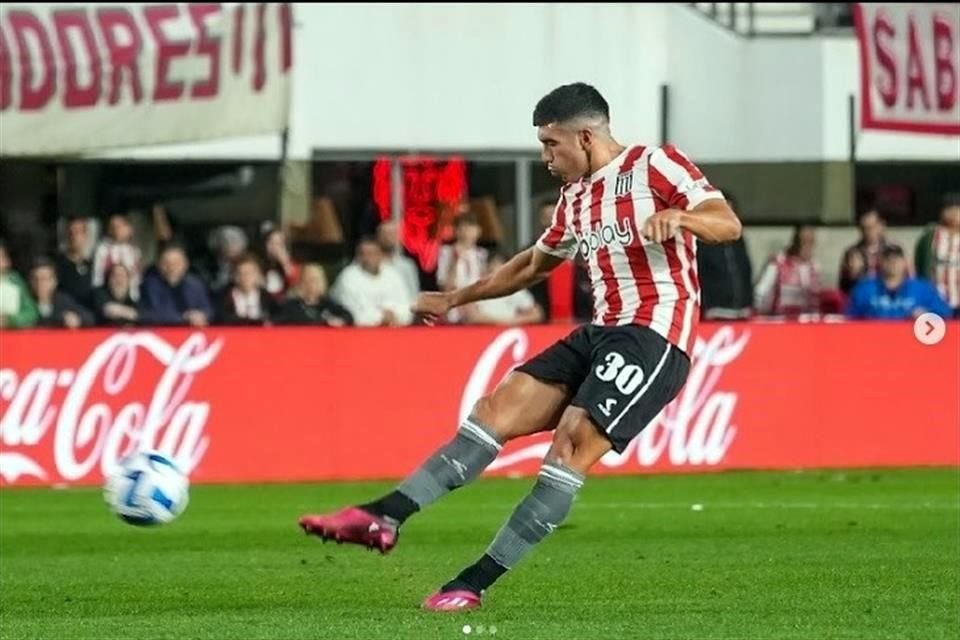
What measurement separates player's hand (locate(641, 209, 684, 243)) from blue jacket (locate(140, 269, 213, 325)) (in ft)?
36.2

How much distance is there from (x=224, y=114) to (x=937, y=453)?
666 cm

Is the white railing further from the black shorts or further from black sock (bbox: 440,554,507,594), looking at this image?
black sock (bbox: 440,554,507,594)

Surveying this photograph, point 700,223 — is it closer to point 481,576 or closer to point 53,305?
point 481,576

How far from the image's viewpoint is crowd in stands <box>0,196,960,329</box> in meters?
20.0

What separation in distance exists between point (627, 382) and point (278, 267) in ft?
38.1

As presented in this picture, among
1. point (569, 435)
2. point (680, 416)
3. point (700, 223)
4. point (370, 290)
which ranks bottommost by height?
point (680, 416)

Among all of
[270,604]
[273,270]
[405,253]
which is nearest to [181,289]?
[273,270]

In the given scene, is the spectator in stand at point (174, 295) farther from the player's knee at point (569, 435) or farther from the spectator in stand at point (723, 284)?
the player's knee at point (569, 435)

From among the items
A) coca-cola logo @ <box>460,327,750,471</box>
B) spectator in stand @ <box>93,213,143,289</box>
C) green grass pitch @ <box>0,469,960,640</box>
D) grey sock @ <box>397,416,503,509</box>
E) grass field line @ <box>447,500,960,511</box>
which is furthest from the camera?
spectator in stand @ <box>93,213,143,289</box>

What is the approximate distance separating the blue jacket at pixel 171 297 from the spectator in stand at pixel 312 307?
649 millimetres

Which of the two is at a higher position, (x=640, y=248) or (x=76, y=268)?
(x=640, y=248)

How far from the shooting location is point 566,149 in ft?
33.0

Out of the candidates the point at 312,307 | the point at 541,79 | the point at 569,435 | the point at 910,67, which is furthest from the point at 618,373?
the point at 541,79

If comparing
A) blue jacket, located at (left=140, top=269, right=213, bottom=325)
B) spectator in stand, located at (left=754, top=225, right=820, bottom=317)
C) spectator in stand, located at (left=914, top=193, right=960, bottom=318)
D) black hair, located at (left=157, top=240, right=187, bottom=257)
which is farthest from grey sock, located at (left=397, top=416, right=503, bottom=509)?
spectator in stand, located at (left=914, top=193, right=960, bottom=318)
